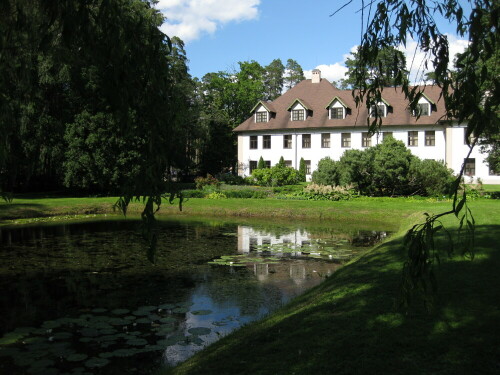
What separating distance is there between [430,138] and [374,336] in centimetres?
3753

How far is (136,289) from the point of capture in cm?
903

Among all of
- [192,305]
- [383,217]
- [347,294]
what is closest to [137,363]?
[192,305]

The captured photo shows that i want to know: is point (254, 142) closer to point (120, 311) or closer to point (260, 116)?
point (260, 116)

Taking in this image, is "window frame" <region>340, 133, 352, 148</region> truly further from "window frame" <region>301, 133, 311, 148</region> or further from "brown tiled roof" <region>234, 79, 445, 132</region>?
"window frame" <region>301, 133, 311, 148</region>

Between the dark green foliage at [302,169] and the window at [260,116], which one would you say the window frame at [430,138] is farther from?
the window at [260,116]

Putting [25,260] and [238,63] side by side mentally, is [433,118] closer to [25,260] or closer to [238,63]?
[238,63]

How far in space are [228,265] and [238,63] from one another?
53.1 metres

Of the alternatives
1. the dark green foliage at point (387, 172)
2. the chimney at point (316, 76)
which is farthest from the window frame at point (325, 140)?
the dark green foliage at point (387, 172)

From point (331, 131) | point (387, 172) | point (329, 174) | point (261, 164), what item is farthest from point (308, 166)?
point (387, 172)

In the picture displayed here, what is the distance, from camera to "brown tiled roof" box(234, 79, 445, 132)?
39.9 m

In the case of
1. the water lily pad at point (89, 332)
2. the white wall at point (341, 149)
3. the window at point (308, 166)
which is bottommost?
the water lily pad at point (89, 332)

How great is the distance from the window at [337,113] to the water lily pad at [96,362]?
3879cm

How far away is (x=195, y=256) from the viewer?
12.5 metres

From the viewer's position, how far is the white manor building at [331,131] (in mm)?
37812
